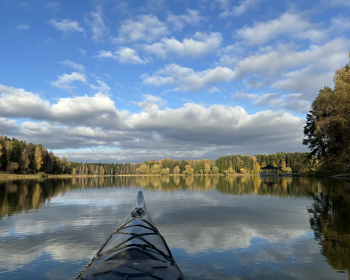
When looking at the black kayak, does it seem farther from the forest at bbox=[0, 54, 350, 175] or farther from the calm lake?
the forest at bbox=[0, 54, 350, 175]

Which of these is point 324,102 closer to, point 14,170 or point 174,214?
point 174,214

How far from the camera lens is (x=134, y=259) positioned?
6.49 metres

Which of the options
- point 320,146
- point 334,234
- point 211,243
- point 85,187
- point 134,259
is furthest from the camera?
point 85,187

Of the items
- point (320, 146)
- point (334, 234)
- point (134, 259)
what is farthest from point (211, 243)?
point (320, 146)

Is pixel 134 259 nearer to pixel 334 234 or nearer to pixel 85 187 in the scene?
pixel 334 234

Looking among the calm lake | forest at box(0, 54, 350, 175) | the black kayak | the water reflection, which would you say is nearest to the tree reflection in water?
the calm lake

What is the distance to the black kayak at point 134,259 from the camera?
5553 mm

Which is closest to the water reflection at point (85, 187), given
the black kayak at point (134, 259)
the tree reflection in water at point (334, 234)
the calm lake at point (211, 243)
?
the calm lake at point (211, 243)

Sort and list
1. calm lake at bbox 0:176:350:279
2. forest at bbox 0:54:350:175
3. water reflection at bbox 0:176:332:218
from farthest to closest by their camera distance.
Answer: forest at bbox 0:54:350:175, water reflection at bbox 0:176:332:218, calm lake at bbox 0:176:350:279

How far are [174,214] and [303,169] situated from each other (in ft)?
241

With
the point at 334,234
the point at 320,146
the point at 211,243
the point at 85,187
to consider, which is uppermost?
the point at 320,146

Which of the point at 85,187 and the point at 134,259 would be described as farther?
the point at 85,187

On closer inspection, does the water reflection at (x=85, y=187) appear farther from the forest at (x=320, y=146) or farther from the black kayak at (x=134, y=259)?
the black kayak at (x=134, y=259)

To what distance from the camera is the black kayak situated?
18.2 feet
